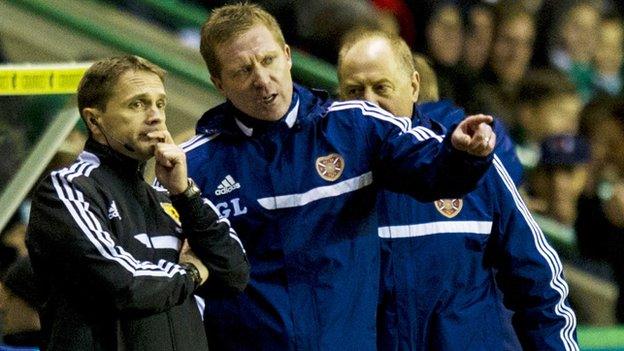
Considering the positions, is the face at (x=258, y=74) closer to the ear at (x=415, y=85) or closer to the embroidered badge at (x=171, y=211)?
the embroidered badge at (x=171, y=211)

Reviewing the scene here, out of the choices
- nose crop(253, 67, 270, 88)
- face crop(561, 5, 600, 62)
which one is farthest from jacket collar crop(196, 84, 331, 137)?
face crop(561, 5, 600, 62)

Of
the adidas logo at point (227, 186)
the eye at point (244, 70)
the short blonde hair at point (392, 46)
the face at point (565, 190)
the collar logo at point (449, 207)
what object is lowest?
the face at point (565, 190)

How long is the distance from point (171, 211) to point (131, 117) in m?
0.29

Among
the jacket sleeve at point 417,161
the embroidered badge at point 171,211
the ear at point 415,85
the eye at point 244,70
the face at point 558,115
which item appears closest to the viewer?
the embroidered badge at point 171,211

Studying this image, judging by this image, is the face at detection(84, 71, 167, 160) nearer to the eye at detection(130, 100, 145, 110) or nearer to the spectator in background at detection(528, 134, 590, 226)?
the eye at detection(130, 100, 145, 110)

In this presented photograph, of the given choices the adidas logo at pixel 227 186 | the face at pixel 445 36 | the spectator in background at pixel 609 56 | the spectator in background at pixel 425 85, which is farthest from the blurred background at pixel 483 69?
the adidas logo at pixel 227 186

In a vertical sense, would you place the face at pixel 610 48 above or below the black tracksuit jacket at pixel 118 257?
above

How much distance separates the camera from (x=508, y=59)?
10859 millimetres

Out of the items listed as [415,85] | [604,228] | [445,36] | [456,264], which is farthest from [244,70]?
[445,36]

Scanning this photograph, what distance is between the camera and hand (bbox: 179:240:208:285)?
15.4 ft

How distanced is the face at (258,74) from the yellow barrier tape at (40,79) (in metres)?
0.68

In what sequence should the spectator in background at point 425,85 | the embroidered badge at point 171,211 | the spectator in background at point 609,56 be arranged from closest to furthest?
the embroidered badge at point 171,211, the spectator in background at point 425,85, the spectator in background at point 609,56

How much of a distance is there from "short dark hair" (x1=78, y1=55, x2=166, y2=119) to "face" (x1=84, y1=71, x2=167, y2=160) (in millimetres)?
13

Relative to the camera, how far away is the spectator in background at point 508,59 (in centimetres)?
1048
